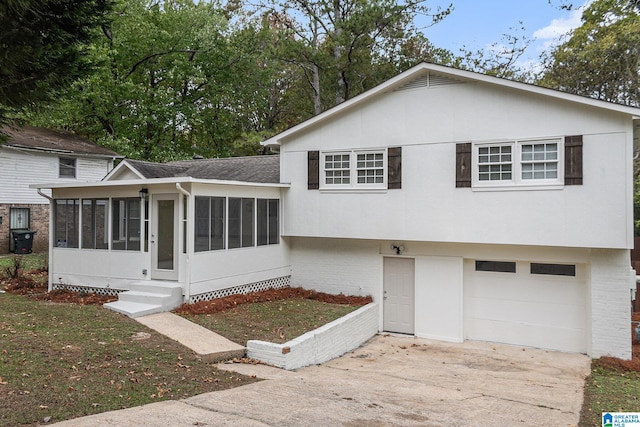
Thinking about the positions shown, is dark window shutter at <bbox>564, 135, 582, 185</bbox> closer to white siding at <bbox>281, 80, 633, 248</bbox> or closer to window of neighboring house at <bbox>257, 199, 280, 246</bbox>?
white siding at <bbox>281, 80, 633, 248</bbox>

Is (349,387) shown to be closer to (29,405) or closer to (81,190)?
(29,405)

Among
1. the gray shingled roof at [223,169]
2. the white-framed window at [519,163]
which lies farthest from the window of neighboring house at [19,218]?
the white-framed window at [519,163]

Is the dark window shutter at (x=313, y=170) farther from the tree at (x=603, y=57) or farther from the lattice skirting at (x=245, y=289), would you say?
the tree at (x=603, y=57)

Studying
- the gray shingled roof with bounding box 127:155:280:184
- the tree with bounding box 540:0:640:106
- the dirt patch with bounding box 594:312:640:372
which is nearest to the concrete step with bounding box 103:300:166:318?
the gray shingled roof with bounding box 127:155:280:184

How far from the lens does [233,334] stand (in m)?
9.74

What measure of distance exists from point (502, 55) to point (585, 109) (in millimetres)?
18069

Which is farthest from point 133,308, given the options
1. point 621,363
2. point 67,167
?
point 67,167

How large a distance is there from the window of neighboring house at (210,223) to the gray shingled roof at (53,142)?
14532 mm

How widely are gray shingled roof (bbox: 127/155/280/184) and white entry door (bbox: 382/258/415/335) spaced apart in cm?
459

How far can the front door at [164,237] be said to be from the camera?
11.8m

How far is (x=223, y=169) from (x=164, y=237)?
4907mm

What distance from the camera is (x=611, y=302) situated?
11133 millimetres

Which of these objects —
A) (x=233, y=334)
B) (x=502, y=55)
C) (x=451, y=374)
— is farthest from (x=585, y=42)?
(x=233, y=334)

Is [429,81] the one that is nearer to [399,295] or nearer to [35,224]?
[399,295]
